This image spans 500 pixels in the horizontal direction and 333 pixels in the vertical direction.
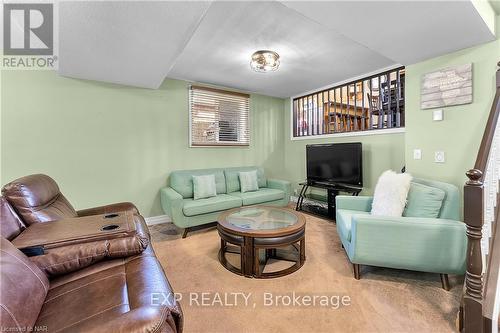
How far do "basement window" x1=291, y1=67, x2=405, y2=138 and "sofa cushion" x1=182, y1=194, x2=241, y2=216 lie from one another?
2264 millimetres

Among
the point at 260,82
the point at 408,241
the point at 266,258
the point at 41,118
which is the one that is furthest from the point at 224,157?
the point at 408,241

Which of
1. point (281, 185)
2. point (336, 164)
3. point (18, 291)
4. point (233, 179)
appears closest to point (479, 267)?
point (18, 291)

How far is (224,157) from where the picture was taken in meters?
4.41

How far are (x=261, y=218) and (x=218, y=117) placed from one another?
Result: 2.41 meters

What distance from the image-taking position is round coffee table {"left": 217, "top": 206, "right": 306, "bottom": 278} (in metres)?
2.07

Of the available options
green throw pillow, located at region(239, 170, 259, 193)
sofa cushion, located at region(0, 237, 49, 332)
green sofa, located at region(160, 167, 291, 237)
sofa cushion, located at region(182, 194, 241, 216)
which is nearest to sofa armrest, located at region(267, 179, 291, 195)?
green sofa, located at region(160, 167, 291, 237)

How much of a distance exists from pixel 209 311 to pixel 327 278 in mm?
1058

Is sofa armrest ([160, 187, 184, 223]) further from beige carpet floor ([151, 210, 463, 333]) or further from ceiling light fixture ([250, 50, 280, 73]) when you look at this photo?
ceiling light fixture ([250, 50, 280, 73])

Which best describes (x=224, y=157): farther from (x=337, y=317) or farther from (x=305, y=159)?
(x=337, y=317)

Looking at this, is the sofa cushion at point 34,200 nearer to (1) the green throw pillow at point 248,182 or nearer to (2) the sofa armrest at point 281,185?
(1) the green throw pillow at point 248,182

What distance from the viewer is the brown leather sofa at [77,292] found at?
2.50 feet

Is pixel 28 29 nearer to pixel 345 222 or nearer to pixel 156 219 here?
pixel 156 219

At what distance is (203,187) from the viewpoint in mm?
3559

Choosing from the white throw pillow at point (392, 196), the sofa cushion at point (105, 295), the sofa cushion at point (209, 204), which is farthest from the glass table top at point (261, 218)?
the sofa cushion at point (105, 295)
